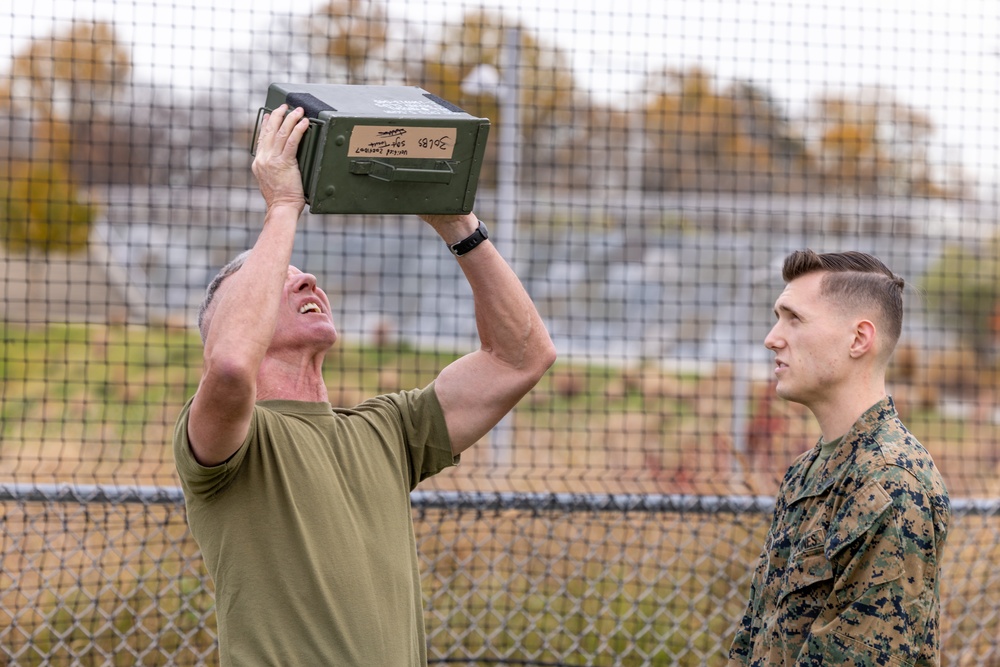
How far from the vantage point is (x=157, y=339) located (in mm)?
13430

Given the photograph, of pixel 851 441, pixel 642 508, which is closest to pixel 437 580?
pixel 642 508

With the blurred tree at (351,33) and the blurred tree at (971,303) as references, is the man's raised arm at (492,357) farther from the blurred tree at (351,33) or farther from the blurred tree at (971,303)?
the blurred tree at (971,303)

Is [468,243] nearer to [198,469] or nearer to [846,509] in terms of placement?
[198,469]

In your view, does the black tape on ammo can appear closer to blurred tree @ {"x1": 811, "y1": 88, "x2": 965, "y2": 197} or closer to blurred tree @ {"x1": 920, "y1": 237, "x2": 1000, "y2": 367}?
blurred tree @ {"x1": 920, "y1": 237, "x2": 1000, "y2": 367}

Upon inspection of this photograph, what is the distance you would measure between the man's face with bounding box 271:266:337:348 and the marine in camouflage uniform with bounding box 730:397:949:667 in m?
1.19

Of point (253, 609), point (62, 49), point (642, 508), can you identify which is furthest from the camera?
point (62, 49)

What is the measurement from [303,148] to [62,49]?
1475 centimetres

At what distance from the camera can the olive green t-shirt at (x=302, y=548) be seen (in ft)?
7.30

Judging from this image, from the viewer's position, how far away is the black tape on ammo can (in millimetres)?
2191

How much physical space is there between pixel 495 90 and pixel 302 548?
6.59 meters

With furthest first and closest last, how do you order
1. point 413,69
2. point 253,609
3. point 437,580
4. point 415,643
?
point 413,69 < point 437,580 < point 415,643 < point 253,609

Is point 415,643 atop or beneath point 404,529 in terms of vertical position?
beneath

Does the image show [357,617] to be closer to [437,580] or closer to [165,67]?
[437,580]

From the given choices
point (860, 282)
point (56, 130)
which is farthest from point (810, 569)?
point (56, 130)
